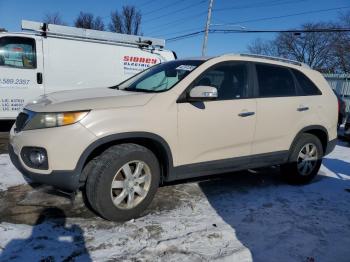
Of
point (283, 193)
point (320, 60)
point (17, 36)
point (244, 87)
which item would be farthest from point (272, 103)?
point (320, 60)

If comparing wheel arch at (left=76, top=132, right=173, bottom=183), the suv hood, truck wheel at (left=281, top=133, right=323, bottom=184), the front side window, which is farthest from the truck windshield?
the front side window

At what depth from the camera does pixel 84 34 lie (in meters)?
8.03

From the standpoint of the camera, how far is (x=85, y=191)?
3.57 metres

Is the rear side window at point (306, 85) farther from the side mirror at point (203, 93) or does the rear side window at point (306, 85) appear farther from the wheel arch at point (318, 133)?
the side mirror at point (203, 93)

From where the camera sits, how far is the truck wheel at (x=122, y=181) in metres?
3.44

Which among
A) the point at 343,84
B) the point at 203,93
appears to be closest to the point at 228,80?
the point at 203,93

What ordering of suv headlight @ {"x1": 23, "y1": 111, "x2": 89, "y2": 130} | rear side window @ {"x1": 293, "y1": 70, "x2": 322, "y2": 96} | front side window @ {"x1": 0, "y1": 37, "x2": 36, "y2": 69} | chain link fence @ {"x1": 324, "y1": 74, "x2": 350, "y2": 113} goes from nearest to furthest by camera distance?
suv headlight @ {"x1": 23, "y1": 111, "x2": 89, "y2": 130} → rear side window @ {"x1": 293, "y1": 70, "x2": 322, "y2": 96} → front side window @ {"x1": 0, "y1": 37, "x2": 36, "y2": 69} → chain link fence @ {"x1": 324, "y1": 74, "x2": 350, "y2": 113}

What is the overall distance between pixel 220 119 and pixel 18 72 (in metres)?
4.94

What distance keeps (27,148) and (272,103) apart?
116 inches

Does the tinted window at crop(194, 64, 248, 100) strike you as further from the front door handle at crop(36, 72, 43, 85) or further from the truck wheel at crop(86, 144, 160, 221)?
the front door handle at crop(36, 72, 43, 85)

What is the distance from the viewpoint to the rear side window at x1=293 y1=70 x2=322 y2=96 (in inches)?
199

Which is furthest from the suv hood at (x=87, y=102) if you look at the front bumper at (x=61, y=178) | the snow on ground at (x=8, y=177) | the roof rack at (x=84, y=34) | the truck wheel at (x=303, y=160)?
the roof rack at (x=84, y=34)

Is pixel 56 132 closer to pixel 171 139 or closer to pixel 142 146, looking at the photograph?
pixel 142 146

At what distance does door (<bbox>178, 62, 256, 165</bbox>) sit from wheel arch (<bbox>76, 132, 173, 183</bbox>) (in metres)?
0.18
